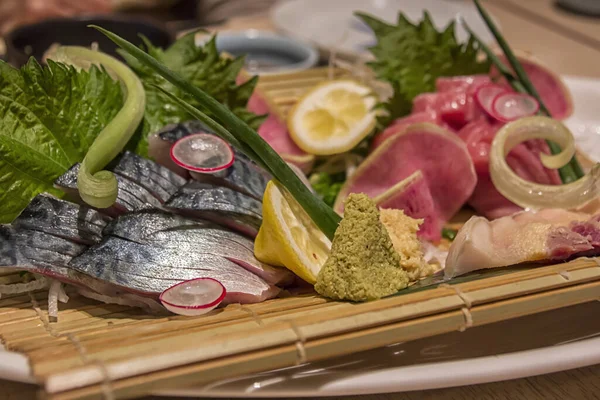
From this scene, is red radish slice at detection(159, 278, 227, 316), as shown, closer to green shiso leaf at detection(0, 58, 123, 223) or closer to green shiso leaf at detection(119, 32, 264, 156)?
green shiso leaf at detection(0, 58, 123, 223)

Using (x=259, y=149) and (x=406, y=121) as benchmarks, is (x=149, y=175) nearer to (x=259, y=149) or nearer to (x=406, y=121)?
(x=259, y=149)

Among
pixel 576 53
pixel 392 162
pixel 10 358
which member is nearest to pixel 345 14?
Result: pixel 576 53

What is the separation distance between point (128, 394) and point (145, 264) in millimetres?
408

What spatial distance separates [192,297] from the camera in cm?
135

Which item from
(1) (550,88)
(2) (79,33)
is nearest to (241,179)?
(1) (550,88)

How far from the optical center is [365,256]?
54.0 inches

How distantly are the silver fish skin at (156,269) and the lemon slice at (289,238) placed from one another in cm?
8

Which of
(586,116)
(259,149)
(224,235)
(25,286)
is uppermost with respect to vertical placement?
(259,149)

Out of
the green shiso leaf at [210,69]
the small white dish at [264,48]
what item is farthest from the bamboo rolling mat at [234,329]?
the small white dish at [264,48]

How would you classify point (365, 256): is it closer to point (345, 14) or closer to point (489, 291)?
point (489, 291)

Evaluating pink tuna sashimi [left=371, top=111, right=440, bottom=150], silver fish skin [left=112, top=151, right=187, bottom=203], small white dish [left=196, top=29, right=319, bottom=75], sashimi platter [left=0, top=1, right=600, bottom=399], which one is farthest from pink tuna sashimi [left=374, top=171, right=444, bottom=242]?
small white dish [left=196, top=29, right=319, bottom=75]

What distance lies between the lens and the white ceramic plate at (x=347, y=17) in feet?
11.5

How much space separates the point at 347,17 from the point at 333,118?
6.35 feet

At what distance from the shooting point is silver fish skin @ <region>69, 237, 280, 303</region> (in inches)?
53.4
